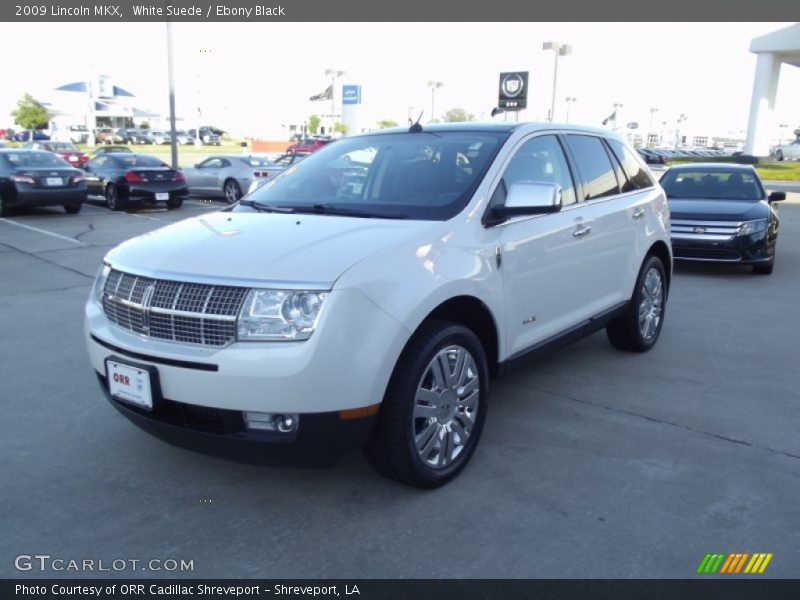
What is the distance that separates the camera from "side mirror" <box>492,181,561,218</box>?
3.76m

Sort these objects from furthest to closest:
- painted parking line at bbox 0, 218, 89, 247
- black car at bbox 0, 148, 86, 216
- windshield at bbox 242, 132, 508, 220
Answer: black car at bbox 0, 148, 86, 216
painted parking line at bbox 0, 218, 89, 247
windshield at bbox 242, 132, 508, 220

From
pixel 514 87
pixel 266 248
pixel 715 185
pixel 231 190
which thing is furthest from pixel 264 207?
pixel 514 87

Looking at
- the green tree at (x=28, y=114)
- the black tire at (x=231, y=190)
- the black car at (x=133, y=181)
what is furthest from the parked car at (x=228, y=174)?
the green tree at (x=28, y=114)

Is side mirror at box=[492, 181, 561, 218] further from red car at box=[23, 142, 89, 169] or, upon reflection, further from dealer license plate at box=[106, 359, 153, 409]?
red car at box=[23, 142, 89, 169]

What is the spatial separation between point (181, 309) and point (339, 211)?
3.90 ft

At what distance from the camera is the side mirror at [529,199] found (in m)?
3.76

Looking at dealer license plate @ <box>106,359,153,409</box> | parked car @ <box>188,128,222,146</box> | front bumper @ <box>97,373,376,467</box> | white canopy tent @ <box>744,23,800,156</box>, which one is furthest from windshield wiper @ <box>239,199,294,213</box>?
parked car @ <box>188,128,222,146</box>

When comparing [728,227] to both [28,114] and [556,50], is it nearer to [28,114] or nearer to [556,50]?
[556,50]

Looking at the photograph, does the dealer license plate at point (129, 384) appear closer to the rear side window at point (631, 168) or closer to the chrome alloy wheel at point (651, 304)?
the rear side window at point (631, 168)

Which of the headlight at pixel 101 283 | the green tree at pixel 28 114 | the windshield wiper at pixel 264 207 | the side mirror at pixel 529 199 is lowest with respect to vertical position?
the headlight at pixel 101 283

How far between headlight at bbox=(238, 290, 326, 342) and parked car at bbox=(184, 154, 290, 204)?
16.3m

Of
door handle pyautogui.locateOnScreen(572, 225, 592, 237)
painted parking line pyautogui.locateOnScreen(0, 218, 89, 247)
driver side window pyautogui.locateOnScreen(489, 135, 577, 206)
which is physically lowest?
painted parking line pyautogui.locateOnScreen(0, 218, 89, 247)
